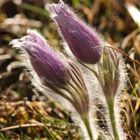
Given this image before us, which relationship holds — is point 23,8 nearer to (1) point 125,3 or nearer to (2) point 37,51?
(1) point 125,3

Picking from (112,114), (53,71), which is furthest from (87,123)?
(53,71)

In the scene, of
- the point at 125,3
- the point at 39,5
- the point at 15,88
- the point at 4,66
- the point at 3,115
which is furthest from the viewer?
the point at 39,5

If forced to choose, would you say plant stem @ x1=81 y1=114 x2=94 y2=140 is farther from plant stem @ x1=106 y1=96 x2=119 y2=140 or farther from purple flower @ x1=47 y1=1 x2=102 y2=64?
purple flower @ x1=47 y1=1 x2=102 y2=64

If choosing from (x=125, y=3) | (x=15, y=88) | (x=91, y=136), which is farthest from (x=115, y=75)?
(x=125, y=3)

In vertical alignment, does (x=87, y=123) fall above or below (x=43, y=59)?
below

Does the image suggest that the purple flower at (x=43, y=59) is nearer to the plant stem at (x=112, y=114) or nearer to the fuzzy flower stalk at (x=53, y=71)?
the fuzzy flower stalk at (x=53, y=71)

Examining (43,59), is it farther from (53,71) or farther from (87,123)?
(87,123)
